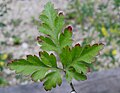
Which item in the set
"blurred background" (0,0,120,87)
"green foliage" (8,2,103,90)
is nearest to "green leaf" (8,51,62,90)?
"green foliage" (8,2,103,90)

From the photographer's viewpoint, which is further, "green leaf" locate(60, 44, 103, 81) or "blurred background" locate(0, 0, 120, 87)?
"blurred background" locate(0, 0, 120, 87)

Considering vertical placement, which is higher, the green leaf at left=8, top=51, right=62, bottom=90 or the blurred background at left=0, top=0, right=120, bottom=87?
the blurred background at left=0, top=0, right=120, bottom=87

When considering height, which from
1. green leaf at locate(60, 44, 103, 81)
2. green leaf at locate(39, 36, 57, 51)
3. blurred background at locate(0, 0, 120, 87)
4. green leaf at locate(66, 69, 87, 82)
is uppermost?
blurred background at locate(0, 0, 120, 87)

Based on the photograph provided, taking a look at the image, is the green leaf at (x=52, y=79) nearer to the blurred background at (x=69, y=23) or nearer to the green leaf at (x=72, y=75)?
the green leaf at (x=72, y=75)

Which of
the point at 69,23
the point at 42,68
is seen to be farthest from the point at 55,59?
the point at 69,23

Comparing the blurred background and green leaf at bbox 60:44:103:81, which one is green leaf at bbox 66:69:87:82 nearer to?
green leaf at bbox 60:44:103:81

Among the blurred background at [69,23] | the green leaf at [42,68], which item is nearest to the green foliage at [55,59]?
the green leaf at [42,68]

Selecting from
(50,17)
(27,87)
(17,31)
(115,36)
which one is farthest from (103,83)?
(17,31)
